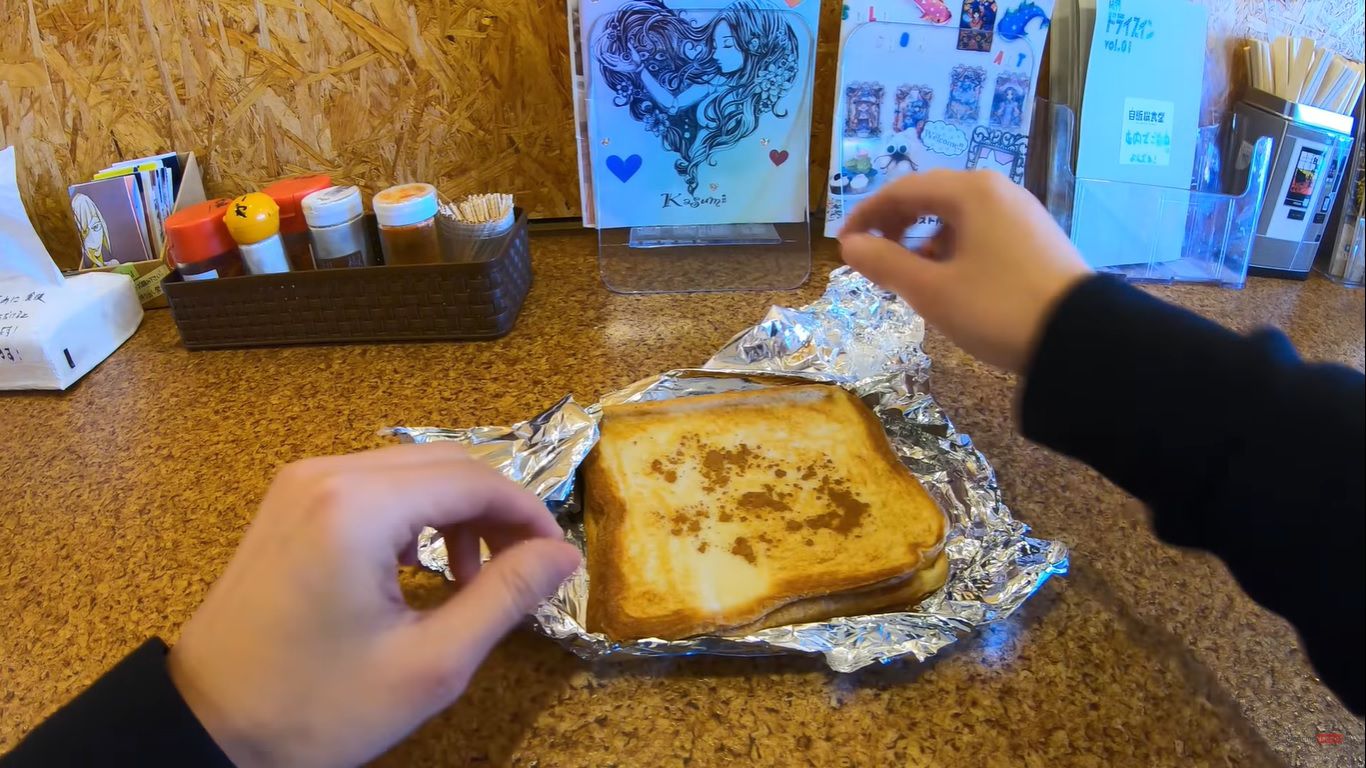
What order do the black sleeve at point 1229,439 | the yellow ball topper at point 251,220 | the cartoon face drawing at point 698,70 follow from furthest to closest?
1. the cartoon face drawing at point 698,70
2. the yellow ball topper at point 251,220
3. the black sleeve at point 1229,439

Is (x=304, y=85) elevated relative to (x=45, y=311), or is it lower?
elevated

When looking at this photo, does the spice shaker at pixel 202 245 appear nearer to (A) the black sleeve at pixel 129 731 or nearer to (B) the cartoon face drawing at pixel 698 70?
(B) the cartoon face drawing at pixel 698 70

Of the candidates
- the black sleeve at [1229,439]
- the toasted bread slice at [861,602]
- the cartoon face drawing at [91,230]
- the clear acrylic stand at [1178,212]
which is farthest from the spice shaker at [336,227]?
the clear acrylic stand at [1178,212]

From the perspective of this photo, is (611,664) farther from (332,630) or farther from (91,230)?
(91,230)

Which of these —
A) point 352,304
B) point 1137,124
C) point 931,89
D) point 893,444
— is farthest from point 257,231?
point 1137,124

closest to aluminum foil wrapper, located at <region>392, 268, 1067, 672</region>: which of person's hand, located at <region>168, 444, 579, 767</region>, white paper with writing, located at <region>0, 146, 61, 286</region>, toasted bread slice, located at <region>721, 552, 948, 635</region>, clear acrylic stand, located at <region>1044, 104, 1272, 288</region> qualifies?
toasted bread slice, located at <region>721, 552, 948, 635</region>

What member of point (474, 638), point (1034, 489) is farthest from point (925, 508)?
point (474, 638)
